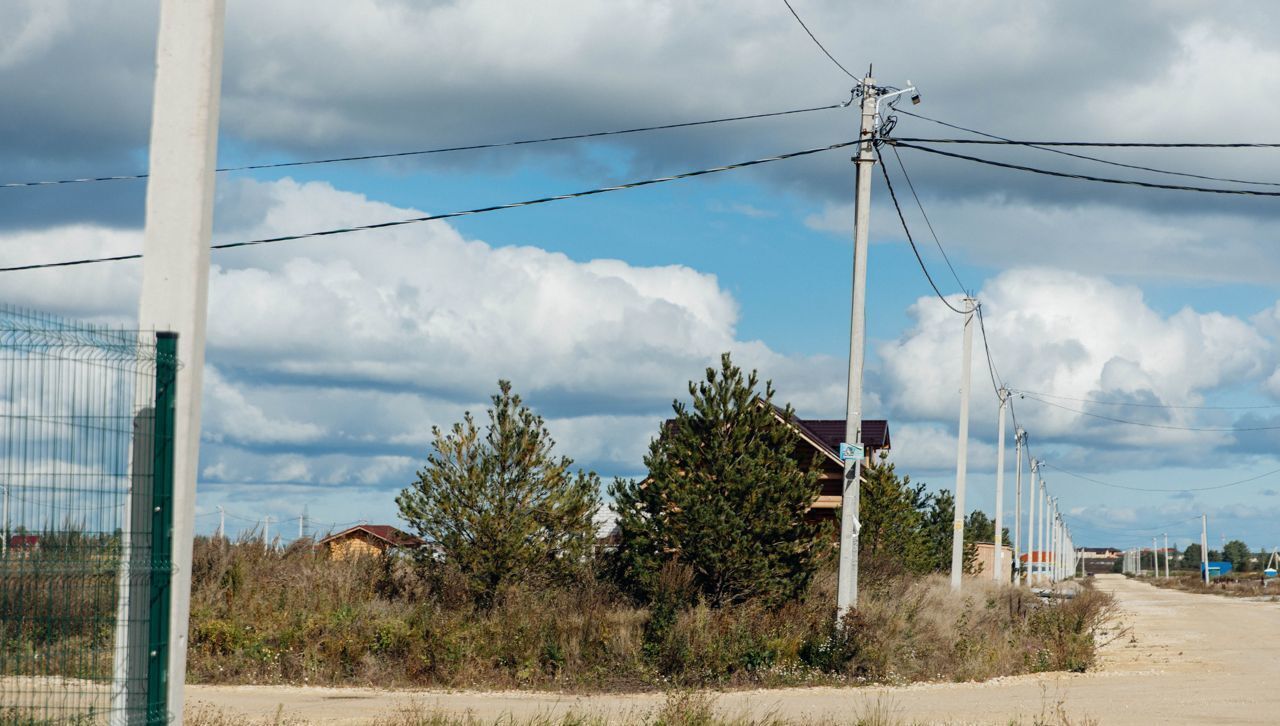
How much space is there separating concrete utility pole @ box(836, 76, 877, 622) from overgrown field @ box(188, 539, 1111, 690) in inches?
26.8

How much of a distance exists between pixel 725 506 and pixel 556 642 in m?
3.38

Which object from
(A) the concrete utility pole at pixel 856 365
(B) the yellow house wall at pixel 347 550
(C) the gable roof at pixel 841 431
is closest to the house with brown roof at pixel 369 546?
(B) the yellow house wall at pixel 347 550

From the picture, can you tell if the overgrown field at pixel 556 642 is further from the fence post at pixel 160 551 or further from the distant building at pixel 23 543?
the distant building at pixel 23 543

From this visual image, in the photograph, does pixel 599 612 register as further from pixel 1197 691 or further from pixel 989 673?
pixel 1197 691

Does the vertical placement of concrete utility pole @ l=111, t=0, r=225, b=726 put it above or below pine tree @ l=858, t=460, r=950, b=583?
above

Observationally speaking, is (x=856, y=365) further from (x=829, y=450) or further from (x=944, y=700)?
(x=829, y=450)

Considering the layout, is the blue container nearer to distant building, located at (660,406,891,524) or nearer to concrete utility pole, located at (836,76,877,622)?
distant building, located at (660,406,891,524)

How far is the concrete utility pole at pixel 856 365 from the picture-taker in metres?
20.3

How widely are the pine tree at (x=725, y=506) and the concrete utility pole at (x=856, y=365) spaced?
0.99 m

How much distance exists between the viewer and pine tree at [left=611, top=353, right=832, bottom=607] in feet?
68.5

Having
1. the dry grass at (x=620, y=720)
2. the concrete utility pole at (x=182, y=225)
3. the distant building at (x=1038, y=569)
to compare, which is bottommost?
the distant building at (x=1038, y=569)

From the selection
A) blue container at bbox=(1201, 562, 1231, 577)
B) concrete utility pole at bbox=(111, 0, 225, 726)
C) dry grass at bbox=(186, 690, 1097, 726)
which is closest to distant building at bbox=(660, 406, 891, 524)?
dry grass at bbox=(186, 690, 1097, 726)

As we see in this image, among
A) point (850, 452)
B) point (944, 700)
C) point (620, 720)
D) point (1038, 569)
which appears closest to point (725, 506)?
point (850, 452)

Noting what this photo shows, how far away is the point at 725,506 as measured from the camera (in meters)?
20.8
